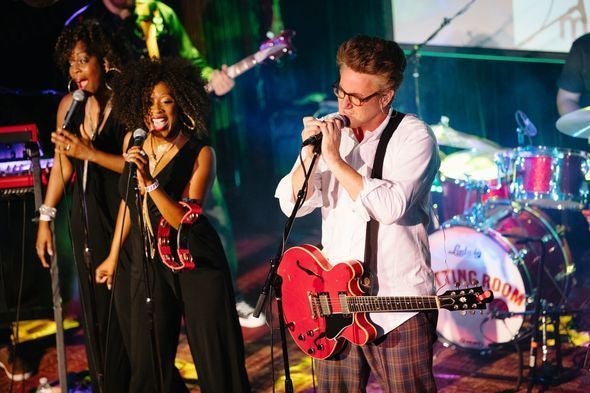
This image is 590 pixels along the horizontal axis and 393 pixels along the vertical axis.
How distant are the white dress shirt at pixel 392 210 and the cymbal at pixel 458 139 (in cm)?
350

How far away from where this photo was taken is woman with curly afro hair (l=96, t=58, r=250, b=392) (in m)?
4.39

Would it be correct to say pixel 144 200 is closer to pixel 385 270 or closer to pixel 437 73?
pixel 385 270

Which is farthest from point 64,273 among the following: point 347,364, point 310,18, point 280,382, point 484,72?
point 347,364

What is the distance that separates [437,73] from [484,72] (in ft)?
1.53

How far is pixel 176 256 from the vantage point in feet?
14.1

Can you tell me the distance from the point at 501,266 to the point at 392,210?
3200 millimetres

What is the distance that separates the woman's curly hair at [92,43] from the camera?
516 centimetres

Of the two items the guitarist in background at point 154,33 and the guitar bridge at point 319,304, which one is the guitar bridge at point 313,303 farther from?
the guitarist in background at point 154,33

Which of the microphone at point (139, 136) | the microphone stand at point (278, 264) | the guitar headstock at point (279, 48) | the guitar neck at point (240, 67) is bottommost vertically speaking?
the microphone stand at point (278, 264)

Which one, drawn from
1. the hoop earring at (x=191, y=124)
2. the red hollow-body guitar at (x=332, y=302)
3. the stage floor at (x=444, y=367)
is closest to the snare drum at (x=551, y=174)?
the stage floor at (x=444, y=367)

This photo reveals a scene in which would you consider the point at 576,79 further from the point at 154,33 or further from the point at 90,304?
the point at 90,304

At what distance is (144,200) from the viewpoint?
4.40 m

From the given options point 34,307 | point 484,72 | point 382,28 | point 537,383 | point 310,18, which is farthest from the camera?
point 310,18

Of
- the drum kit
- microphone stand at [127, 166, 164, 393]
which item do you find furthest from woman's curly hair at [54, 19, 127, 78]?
the drum kit
